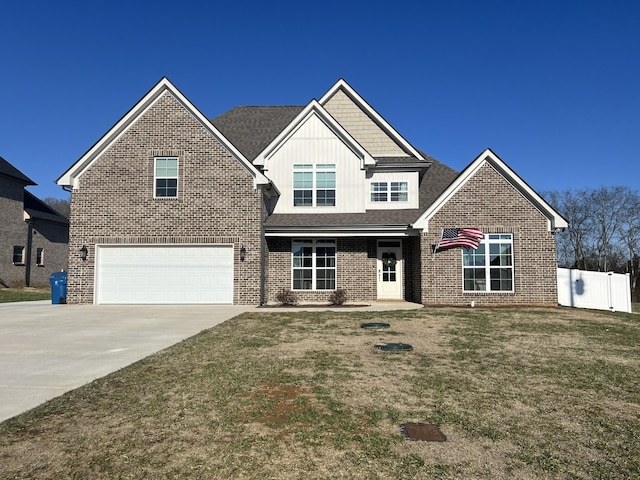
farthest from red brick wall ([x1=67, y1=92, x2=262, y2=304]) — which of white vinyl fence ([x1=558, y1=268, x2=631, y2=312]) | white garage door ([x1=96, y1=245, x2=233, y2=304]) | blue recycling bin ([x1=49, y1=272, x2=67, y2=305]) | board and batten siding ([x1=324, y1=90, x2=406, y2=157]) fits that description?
white vinyl fence ([x1=558, y1=268, x2=631, y2=312])

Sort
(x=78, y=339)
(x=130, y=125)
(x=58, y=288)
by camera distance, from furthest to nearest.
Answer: (x=58, y=288) → (x=130, y=125) → (x=78, y=339)

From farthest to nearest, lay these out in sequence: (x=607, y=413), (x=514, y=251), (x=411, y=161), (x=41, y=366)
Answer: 1. (x=411, y=161)
2. (x=514, y=251)
3. (x=41, y=366)
4. (x=607, y=413)

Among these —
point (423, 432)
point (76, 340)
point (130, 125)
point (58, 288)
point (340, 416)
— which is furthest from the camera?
point (58, 288)

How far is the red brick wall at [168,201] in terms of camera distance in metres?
16.4

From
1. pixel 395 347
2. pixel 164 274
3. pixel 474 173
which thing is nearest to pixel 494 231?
pixel 474 173

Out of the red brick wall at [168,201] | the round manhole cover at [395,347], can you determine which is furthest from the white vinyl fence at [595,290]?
the red brick wall at [168,201]

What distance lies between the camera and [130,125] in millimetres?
16828

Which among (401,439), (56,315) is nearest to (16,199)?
(56,315)

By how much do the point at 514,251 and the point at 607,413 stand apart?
1214cm

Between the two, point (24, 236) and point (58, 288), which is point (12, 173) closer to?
point (24, 236)

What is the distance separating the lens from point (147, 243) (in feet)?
53.9

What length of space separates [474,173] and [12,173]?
29152 mm

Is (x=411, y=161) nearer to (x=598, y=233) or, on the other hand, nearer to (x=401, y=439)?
(x=401, y=439)

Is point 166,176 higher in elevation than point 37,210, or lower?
lower
